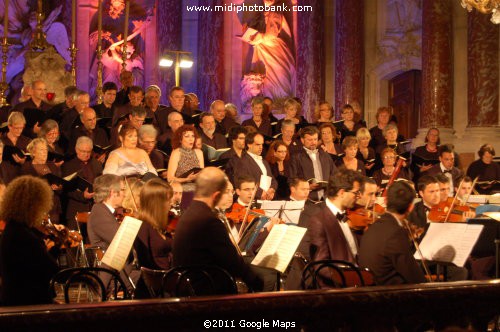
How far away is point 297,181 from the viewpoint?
898 cm

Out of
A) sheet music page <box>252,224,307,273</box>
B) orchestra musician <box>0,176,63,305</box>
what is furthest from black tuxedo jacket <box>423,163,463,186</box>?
orchestra musician <box>0,176,63,305</box>

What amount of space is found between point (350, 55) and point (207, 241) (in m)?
13.7

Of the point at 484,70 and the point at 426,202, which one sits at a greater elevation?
the point at 484,70

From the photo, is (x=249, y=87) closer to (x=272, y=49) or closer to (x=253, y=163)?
(x=272, y=49)

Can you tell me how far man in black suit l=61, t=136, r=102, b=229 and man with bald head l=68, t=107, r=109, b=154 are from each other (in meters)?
0.56

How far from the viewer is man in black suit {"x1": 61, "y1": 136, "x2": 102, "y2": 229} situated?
976cm

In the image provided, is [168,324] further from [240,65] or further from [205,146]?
[240,65]

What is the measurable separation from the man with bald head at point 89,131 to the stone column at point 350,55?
8376 millimetres

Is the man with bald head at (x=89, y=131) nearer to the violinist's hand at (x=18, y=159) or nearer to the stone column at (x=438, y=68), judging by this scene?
the violinist's hand at (x=18, y=159)

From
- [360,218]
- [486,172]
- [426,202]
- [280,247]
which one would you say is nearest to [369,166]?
[486,172]

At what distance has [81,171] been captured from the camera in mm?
9961

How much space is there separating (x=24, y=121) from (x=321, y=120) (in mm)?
4461

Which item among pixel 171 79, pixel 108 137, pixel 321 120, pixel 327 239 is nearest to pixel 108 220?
pixel 327 239

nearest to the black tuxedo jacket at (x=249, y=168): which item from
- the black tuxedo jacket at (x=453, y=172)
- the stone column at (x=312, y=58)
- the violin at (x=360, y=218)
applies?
the black tuxedo jacket at (x=453, y=172)
